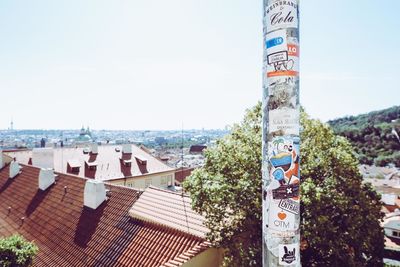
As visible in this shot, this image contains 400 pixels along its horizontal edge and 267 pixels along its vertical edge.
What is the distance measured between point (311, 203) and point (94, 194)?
11979 millimetres

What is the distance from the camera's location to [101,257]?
1341 centimetres

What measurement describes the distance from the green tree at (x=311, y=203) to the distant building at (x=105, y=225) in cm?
213

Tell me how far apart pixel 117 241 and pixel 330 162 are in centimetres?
942

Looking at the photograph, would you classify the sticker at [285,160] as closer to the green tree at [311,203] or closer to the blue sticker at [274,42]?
the blue sticker at [274,42]

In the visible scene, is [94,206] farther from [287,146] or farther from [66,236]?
[287,146]

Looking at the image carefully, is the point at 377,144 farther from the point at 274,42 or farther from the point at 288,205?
the point at 274,42

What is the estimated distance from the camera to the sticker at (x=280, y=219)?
585 cm

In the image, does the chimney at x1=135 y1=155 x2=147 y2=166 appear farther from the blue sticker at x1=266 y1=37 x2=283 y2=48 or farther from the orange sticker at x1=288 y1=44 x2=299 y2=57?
the orange sticker at x1=288 y1=44 x2=299 y2=57

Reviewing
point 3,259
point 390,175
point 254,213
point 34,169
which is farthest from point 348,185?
point 390,175

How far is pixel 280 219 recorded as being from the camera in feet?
19.2

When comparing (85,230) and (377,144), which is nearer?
(85,230)

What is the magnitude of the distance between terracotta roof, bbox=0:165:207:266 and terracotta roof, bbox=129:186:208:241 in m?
0.28

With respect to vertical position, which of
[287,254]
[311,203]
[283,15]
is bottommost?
[287,254]

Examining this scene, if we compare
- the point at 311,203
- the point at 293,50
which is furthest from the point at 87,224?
the point at 293,50
